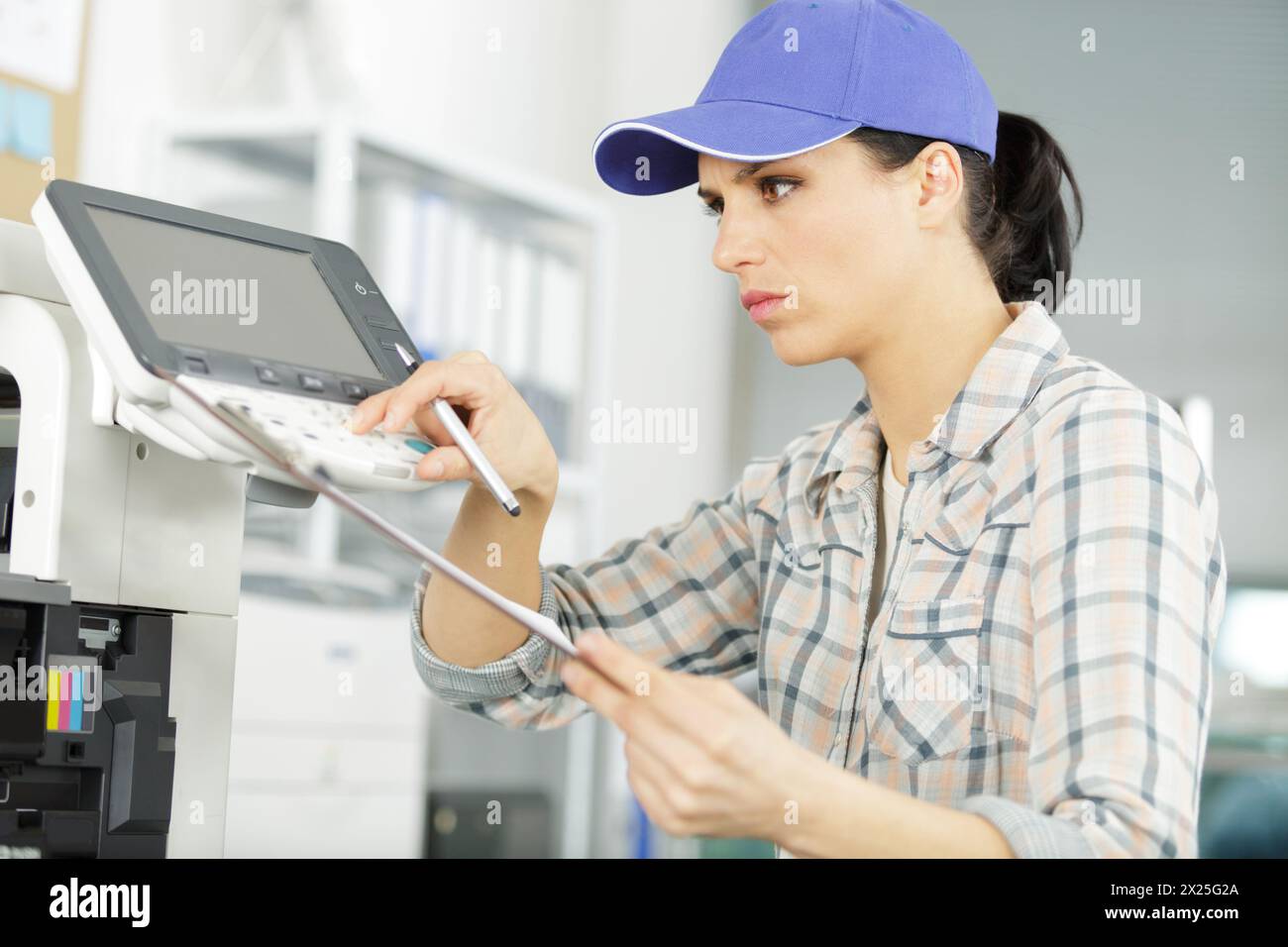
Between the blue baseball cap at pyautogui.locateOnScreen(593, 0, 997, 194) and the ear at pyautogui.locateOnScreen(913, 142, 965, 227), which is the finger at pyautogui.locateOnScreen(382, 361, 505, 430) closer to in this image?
the blue baseball cap at pyautogui.locateOnScreen(593, 0, 997, 194)

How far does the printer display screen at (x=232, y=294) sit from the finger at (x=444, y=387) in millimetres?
41

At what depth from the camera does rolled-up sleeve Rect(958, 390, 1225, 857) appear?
2.36ft

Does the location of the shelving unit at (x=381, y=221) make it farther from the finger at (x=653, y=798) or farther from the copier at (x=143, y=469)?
the finger at (x=653, y=798)

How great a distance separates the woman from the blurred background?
1154 millimetres

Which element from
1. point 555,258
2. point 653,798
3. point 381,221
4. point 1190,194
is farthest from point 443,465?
point 1190,194

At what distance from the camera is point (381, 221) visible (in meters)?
2.48

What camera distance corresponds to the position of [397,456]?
2.55 ft

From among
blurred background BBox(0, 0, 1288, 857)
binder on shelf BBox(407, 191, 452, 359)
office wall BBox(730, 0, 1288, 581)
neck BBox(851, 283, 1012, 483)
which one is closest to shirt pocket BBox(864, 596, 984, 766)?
neck BBox(851, 283, 1012, 483)

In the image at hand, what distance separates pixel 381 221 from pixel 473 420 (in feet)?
5.39

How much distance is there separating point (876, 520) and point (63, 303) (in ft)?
2.24

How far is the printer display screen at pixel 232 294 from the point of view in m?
0.78
